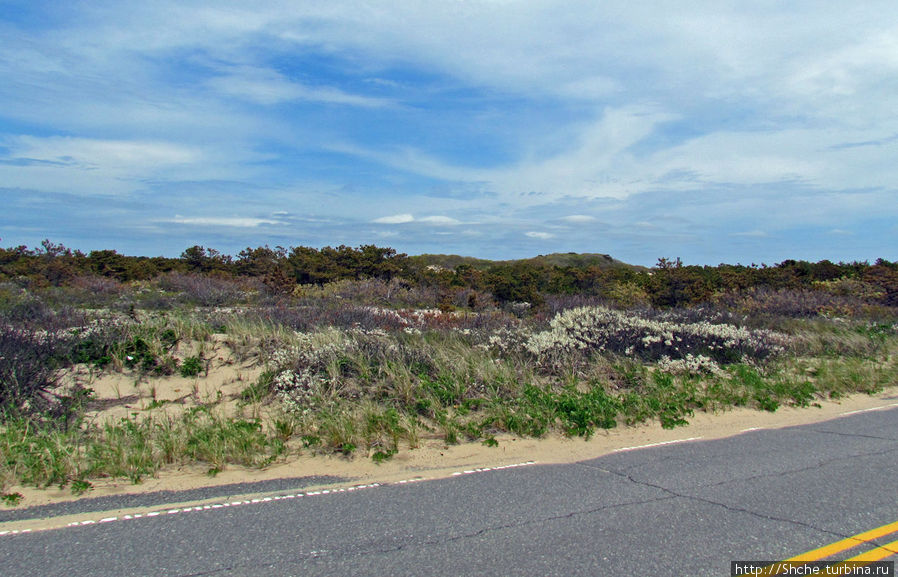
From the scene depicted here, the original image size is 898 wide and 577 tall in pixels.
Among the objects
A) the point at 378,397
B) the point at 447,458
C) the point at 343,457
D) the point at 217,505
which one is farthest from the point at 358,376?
the point at 217,505

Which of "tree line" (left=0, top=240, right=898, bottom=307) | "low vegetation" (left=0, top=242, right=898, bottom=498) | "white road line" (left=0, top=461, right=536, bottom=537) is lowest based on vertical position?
"white road line" (left=0, top=461, right=536, bottom=537)

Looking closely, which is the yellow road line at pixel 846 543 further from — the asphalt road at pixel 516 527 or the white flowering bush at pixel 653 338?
the white flowering bush at pixel 653 338

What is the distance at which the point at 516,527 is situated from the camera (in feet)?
15.5

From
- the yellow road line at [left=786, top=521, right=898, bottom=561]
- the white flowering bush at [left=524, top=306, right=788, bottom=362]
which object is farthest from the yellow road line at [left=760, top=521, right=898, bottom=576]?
the white flowering bush at [left=524, top=306, right=788, bottom=362]

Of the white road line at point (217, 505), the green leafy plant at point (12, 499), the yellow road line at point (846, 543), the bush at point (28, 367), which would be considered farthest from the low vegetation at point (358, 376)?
the yellow road line at point (846, 543)

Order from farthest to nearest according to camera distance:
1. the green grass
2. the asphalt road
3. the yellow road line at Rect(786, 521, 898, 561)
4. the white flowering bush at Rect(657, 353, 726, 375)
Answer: the white flowering bush at Rect(657, 353, 726, 375) < the green grass < the yellow road line at Rect(786, 521, 898, 561) < the asphalt road

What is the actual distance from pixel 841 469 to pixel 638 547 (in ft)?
11.1

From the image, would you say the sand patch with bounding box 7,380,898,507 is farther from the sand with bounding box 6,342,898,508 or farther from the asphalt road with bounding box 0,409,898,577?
the asphalt road with bounding box 0,409,898,577

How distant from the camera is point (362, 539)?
4.48m

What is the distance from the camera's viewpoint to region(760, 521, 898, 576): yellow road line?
411cm

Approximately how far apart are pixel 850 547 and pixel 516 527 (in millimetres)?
2351

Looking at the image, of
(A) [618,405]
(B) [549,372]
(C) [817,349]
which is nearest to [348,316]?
(B) [549,372]

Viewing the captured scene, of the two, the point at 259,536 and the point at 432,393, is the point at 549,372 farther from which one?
the point at 259,536

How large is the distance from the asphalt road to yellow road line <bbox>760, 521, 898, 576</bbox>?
0.23 ft
